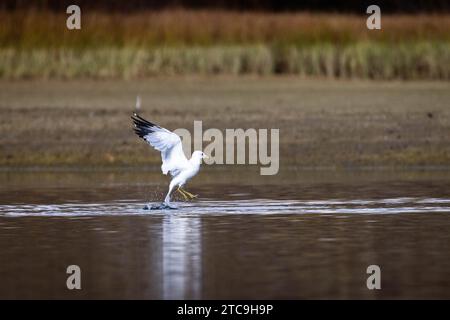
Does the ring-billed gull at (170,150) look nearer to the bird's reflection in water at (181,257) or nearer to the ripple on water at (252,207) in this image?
the ripple on water at (252,207)

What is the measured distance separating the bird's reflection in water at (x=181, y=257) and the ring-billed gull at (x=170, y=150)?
0.72 meters

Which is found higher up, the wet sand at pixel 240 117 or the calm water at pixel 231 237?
the wet sand at pixel 240 117

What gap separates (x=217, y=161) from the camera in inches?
902

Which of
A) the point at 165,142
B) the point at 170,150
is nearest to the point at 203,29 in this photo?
the point at 170,150

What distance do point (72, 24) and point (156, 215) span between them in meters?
15.6

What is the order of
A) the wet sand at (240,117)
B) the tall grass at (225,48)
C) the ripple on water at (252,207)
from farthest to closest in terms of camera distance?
the tall grass at (225,48) → the wet sand at (240,117) → the ripple on water at (252,207)

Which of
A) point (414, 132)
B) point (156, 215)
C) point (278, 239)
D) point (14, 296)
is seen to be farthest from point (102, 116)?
point (14, 296)

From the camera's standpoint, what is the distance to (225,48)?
102ft

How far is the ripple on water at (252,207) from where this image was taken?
651 inches

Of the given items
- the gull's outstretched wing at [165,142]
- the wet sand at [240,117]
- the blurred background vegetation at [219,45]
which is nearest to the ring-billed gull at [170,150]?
the gull's outstretched wing at [165,142]

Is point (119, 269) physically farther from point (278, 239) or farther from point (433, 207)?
point (433, 207)

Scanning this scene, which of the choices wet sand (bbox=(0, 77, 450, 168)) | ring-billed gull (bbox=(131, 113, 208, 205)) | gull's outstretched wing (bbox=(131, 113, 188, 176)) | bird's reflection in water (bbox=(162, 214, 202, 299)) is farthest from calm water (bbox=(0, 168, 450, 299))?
wet sand (bbox=(0, 77, 450, 168))

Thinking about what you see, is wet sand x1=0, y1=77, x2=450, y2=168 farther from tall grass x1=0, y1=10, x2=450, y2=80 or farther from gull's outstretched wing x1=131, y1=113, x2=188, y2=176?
gull's outstretched wing x1=131, y1=113, x2=188, y2=176
